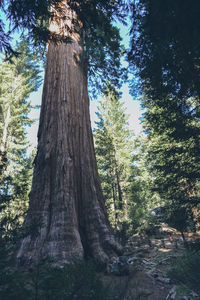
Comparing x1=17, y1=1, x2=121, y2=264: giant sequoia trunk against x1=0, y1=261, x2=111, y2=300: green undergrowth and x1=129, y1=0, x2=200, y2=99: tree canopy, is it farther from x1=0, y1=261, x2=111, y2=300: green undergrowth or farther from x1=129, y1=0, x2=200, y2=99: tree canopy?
x1=129, y1=0, x2=200, y2=99: tree canopy

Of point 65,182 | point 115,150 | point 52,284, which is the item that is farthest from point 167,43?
point 115,150

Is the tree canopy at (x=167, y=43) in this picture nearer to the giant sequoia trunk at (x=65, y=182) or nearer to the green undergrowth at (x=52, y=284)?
the giant sequoia trunk at (x=65, y=182)

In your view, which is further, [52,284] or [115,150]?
[115,150]

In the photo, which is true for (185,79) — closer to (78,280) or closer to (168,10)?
(168,10)

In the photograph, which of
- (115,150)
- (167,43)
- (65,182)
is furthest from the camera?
(115,150)

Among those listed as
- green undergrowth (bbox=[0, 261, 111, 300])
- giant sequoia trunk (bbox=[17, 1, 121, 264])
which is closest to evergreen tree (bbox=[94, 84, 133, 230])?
giant sequoia trunk (bbox=[17, 1, 121, 264])

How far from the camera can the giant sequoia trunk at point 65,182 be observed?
2998mm

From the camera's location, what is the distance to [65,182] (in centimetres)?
366

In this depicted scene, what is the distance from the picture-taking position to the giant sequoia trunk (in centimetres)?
300

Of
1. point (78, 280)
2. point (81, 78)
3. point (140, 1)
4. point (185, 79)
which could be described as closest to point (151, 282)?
point (78, 280)

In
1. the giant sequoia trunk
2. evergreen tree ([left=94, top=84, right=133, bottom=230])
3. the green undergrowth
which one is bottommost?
the green undergrowth

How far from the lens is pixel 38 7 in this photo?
2529 millimetres

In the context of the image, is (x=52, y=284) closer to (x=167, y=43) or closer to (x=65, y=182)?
(x=65, y=182)

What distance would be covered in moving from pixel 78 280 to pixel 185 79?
3.71 m
